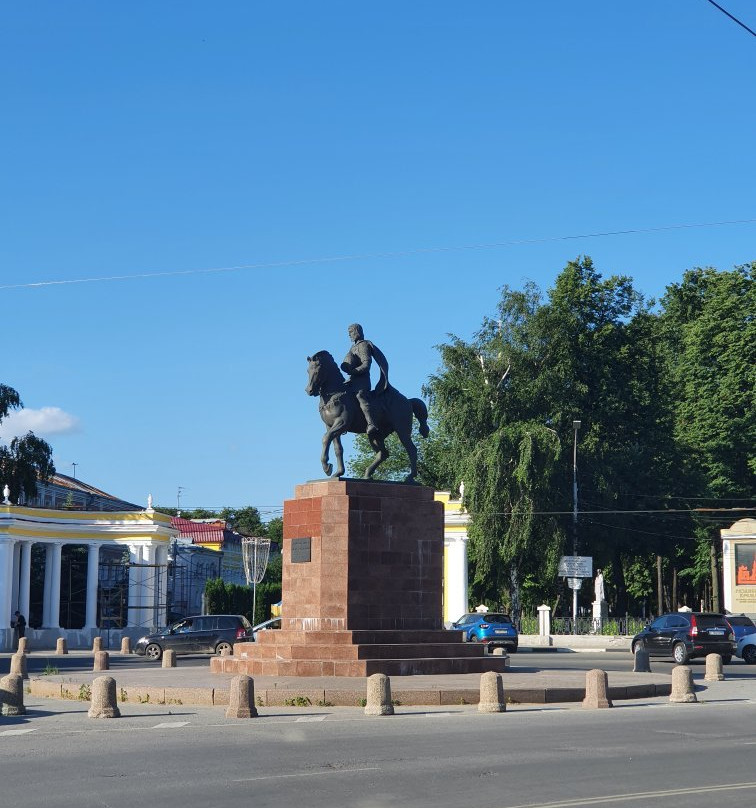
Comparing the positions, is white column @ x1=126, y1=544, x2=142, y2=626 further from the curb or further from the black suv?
the curb

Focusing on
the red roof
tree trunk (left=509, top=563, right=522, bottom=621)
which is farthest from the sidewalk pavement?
the red roof

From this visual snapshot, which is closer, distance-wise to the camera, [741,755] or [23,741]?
[741,755]

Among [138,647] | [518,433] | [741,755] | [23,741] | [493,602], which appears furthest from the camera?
[493,602]

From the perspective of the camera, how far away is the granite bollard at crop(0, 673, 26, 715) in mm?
19078

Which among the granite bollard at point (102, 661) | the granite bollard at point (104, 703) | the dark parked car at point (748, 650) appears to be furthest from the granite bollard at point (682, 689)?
the dark parked car at point (748, 650)

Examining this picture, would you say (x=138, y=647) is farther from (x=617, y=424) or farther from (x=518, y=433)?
(x=617, y=424)

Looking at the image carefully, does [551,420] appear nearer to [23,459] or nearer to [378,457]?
[23,459]

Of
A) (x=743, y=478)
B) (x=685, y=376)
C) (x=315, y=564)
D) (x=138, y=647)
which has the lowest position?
(x=138, y=647)

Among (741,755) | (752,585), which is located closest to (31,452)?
(752,585)

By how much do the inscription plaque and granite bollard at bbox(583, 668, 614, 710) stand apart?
6.48 metres

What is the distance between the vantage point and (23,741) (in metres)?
15.3

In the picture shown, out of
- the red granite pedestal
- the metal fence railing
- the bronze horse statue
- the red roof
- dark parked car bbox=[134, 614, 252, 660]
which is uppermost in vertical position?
the bronze horse statue

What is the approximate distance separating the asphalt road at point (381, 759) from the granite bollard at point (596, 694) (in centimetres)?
56

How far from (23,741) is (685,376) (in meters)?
56.4
